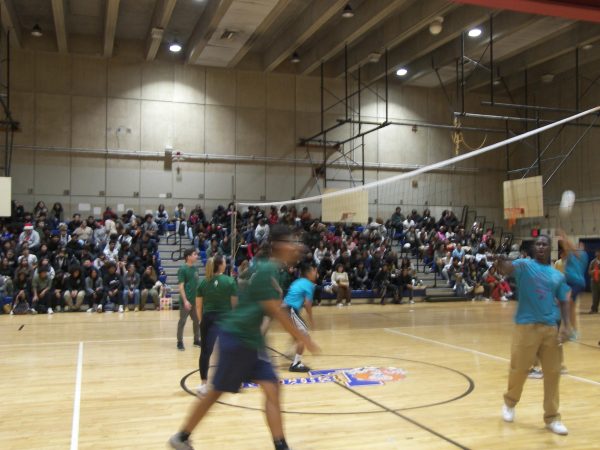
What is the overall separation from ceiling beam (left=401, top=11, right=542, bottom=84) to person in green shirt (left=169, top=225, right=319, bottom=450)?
17.7 meters

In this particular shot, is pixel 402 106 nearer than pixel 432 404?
No

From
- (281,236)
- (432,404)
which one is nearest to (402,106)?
(432,404)

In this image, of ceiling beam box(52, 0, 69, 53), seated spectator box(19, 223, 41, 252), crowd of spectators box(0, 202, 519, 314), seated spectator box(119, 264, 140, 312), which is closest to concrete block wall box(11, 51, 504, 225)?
ceiling beam box(52, 0, 69, 53)

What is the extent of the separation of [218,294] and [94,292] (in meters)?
11.5

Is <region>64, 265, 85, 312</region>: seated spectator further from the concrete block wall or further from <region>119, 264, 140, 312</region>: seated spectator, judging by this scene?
the concrete block wall

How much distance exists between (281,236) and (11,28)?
68.8 ft

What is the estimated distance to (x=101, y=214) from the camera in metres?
23.3

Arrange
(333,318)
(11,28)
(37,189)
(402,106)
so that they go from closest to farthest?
(333,318)
(11,28)
(37,189)
(402,106)

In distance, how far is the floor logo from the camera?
7.42 meters

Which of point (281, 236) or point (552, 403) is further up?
point (281, 236)

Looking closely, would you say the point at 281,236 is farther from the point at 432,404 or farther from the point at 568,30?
the point at 568,30

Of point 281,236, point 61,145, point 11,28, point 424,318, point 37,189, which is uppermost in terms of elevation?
point 11,28

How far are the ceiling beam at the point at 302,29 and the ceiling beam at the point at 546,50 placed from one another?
8.68 meters

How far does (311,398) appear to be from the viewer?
21.7ft
